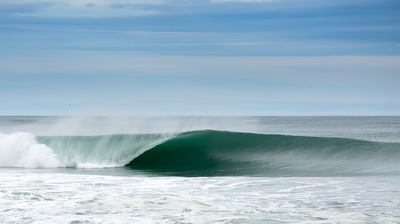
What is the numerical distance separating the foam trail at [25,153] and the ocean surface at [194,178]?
30 millimetres

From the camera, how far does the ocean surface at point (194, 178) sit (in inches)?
358

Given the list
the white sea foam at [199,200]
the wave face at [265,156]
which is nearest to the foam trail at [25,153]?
the wave face at [265,156]

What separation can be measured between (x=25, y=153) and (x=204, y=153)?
5.57m

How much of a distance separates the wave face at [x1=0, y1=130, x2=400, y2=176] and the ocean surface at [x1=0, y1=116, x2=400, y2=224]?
0.10 ft

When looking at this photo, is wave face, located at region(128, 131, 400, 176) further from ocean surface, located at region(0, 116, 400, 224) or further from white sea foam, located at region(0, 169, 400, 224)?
white sea foam, located at region(0, 169, 400, 224)

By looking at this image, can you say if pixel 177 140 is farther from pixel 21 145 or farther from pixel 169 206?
pixel 169 206

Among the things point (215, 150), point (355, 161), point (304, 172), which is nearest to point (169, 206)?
point (304, 172)

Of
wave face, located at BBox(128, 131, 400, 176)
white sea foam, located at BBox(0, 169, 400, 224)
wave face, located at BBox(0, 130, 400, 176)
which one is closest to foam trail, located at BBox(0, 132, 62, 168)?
wave face, located at BBox(0, 130, 400, 176)

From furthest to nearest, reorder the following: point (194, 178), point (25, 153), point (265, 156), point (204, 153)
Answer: point (204, 153) < point (265, 156) < point (25, 153) < point (194, 178)

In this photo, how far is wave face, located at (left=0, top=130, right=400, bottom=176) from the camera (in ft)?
58.2

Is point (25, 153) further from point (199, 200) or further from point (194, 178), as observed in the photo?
point (199, 200)

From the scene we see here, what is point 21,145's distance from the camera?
65.8 ft

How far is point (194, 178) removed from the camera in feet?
45.0

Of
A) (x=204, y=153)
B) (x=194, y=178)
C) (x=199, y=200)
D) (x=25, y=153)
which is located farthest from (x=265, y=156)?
(x=199, y=200)
